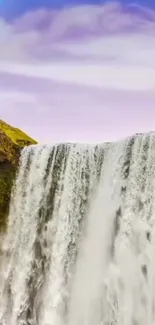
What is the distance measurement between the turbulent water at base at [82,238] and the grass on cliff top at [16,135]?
1905mm

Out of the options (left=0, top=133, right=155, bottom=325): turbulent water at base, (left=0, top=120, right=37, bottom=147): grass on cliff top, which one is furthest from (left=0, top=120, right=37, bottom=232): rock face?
(left=0, top=120, right=37, bottom=147): grass on cliff top

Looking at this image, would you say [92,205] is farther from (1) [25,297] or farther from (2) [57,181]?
(1) [25,297]

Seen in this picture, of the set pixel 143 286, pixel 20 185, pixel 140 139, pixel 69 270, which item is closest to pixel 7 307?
pixel 69 270

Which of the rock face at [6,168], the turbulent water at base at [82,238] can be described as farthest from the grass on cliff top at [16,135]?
the turbulent water at base at [82,238]

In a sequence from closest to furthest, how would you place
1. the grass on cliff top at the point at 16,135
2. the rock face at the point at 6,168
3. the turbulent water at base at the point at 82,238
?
the turbulent water at base at the point at 82,238, the rock face at the point at 6,168, the grass on cliff top at the point at 16,135

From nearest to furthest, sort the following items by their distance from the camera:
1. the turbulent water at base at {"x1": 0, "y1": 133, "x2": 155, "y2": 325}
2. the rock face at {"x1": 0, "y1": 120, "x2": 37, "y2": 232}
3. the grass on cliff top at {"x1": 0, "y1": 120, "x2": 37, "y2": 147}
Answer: the turbulent water at base at {"x1": 0, "y1": 133, "x2": 155, "y2": 325}, the rock face at {"x1": 0, "y1": 120, "x2": 37, "y2": 232}, the grass on cliff top at {"x1": 0, "y1": 120, "x2": 37, "y2": 147}

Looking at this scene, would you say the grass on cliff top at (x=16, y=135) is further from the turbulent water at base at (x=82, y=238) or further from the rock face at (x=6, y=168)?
the turbulent water at base at (x=82, y=238)

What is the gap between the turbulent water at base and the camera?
67.4ft

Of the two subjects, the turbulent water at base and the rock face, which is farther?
the rock face

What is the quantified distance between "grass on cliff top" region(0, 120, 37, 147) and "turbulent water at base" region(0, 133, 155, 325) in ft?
6.25

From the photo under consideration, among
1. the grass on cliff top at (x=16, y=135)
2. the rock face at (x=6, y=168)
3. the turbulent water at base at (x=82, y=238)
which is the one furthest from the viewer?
the grass on cliff top at (x=16, y=135)

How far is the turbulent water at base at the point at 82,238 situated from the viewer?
20.5m

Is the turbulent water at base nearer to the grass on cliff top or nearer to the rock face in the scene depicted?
the rock face

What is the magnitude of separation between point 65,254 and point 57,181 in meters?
3.19
